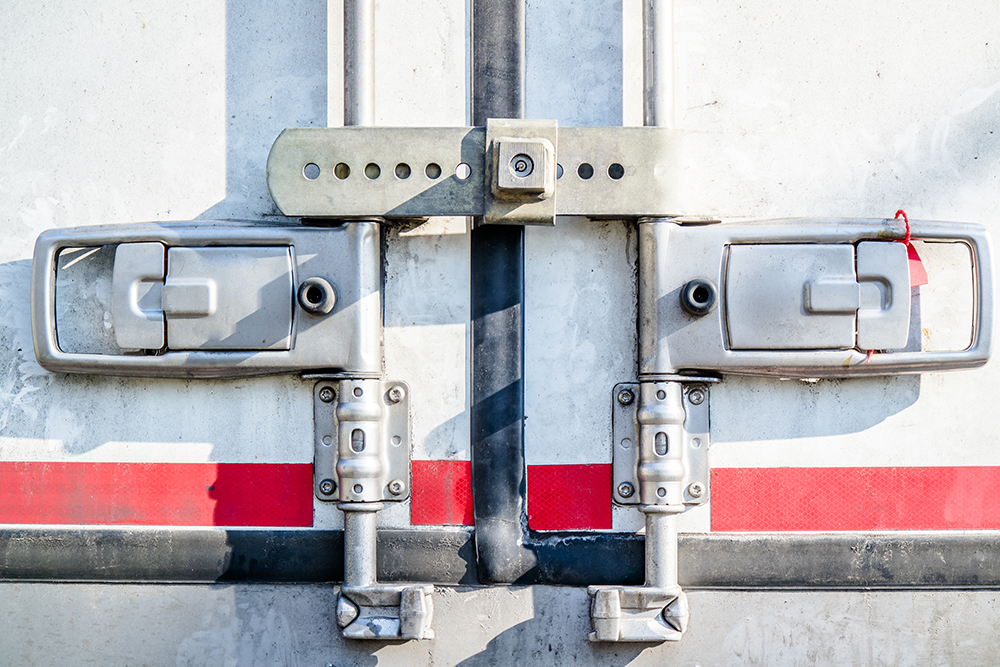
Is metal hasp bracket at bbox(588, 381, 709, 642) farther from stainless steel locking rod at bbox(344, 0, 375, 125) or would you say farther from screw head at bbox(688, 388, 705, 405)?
stainless steel locking rod at bbox(344, 0, 375, 125)

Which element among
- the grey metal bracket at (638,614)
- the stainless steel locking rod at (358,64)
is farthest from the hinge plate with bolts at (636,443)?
the stainless steel locking rod at (358,64)

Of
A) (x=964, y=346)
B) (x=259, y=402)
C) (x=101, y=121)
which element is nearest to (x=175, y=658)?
(x=259, y=402)

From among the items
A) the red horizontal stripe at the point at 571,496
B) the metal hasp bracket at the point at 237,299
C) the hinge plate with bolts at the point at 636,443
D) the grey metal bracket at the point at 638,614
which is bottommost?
the grey metal bracket at the point at 638,614

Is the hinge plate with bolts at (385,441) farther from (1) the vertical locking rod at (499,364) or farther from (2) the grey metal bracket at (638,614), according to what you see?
(2) the grey metal bracket at (638,614)

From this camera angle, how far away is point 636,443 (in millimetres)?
1258

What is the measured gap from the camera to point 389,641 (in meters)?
1.25

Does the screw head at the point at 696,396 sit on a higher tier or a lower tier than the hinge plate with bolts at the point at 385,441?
higher

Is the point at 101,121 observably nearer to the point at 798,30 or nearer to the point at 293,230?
the point at 293,230

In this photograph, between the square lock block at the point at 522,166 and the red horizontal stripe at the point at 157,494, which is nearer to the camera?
the square lock block at the point at 522,166

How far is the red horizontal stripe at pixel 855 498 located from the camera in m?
1.26

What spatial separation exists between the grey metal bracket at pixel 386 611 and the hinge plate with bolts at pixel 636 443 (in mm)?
378

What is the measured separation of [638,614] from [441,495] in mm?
390

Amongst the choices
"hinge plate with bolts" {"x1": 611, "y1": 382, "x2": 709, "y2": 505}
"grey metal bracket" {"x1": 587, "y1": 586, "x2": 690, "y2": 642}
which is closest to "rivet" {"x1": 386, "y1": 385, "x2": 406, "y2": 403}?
"hinge plate with bolts" {"x1": 611, "y1": 382, "x2": 709, "y2": 505}

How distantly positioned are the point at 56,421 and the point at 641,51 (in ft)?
4.04
